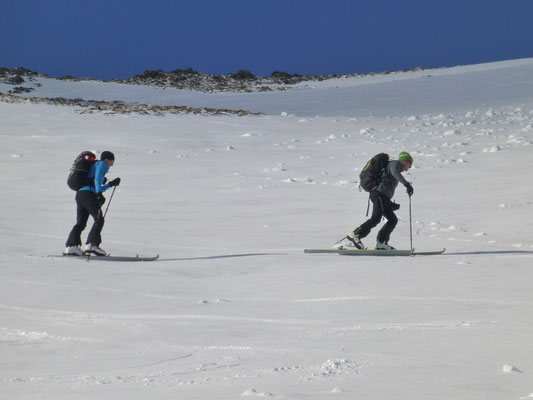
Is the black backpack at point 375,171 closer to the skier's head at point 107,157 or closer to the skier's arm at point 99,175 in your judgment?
the skier's head at point 107,157

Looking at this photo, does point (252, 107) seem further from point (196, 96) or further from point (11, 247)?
point (11, 247)

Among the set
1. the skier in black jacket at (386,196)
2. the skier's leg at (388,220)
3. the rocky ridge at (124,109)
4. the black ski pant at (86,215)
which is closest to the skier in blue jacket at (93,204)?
the black ski pant at (86,215)

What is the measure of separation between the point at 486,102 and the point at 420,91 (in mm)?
5434

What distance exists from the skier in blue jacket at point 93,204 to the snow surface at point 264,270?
51 cm

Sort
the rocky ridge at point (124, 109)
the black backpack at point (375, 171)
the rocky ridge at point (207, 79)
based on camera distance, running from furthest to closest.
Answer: the rocky ridge at point (207, 79), the rocky ridge at point (124, 109), the black backpack at point (375, 171)

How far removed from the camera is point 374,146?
2439cm

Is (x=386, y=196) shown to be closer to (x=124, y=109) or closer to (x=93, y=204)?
(x=93, y=204)

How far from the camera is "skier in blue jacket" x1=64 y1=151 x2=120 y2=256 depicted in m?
11.0

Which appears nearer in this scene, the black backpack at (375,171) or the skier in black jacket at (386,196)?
the skier in black jacket at (386,196)

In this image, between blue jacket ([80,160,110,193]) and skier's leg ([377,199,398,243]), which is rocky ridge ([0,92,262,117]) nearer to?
blue jacket ([80,160,110,193])

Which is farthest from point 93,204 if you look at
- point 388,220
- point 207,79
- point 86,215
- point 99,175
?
point 207,79

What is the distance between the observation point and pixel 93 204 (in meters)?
11.2

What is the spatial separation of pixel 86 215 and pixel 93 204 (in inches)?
13.4

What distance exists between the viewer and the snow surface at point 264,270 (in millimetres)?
5270
